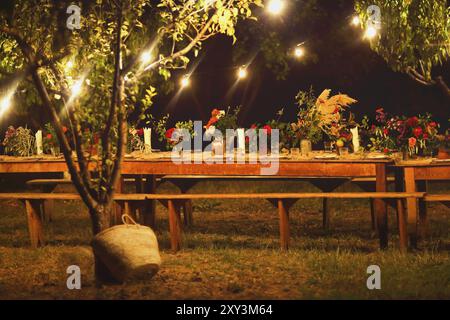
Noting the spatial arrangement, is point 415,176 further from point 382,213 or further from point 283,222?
point 283,222

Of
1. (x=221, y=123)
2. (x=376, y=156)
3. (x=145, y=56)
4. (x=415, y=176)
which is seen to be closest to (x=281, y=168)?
(x=376, y=156)

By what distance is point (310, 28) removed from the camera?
16.5 metres

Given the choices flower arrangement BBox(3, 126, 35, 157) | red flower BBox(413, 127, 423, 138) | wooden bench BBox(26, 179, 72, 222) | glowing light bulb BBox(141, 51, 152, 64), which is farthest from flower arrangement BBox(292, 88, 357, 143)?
flower arrangement BBox(3, 126, 35, 157)

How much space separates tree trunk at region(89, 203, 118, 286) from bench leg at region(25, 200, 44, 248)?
1815 mm

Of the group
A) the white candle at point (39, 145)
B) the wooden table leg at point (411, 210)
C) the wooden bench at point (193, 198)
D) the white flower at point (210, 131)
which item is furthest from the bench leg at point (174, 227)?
the white candle at point (39, 145)

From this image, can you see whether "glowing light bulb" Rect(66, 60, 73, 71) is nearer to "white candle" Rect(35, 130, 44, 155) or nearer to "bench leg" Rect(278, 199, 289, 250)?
"bench leg" Rect(278, 199, 289, 250)

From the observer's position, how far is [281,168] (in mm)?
7434

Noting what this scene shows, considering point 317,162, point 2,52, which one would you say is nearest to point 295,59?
point 317,162

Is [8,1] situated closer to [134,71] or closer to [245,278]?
[134,71]

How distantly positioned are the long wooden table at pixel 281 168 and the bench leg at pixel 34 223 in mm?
734

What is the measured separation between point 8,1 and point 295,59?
11306 mm

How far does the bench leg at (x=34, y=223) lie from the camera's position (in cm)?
761

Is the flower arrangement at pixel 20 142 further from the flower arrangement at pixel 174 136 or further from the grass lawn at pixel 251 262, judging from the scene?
the flower arrangement at pixel 174 136

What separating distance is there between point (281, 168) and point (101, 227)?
6.88ft
